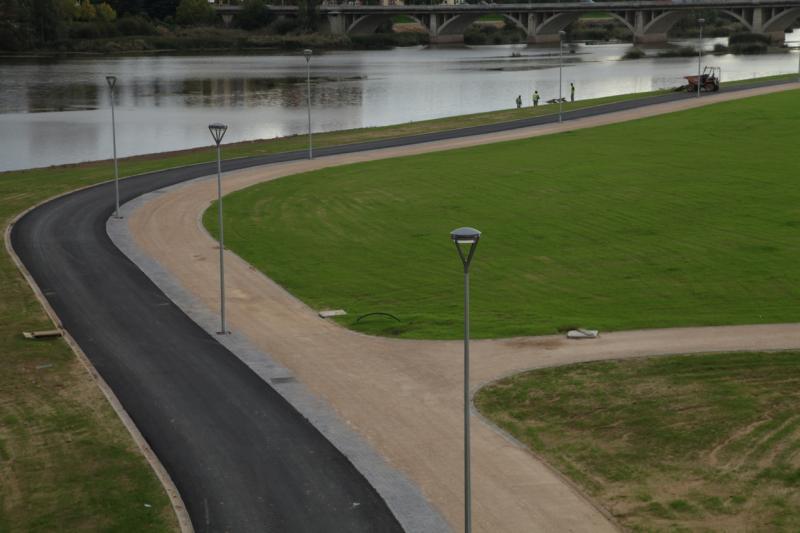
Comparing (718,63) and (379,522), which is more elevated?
(718,63)

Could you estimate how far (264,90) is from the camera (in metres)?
126

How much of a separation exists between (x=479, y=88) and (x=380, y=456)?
339ft

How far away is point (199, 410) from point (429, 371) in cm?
623

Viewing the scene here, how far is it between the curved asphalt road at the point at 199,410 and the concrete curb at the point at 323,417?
10.3 inches

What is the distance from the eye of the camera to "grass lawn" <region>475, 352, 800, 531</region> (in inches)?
861

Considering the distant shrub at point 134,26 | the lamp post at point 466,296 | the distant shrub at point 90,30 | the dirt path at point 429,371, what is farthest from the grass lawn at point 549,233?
the distant shrub at point 134,26

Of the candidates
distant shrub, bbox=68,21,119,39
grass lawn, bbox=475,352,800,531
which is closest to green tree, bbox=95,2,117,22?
distant shrub, bbox=68,21,119,39

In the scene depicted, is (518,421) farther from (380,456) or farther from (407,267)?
(407,267)

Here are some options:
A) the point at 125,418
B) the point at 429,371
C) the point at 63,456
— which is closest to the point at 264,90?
the point at 429,371

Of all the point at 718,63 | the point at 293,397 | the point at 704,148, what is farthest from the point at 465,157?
the point at 718,63

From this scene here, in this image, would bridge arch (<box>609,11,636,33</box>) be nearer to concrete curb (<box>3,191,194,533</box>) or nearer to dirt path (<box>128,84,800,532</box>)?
dirt path (<box>128,84,800,532</box>)

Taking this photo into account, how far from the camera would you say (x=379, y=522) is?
21391 millimetres

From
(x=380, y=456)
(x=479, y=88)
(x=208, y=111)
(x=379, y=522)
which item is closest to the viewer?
(x=379, y=522)

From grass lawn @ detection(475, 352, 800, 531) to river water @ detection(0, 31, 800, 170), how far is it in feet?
183
